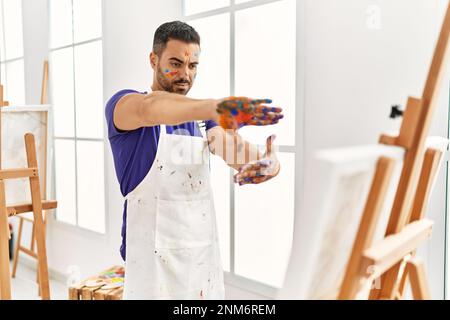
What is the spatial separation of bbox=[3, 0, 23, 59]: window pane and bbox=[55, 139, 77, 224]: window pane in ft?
1.84

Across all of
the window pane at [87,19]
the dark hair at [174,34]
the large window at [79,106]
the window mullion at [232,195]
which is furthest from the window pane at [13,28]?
the dark hair at [174,34]

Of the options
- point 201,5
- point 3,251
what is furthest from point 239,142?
point 3,251

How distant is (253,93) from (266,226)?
526mm

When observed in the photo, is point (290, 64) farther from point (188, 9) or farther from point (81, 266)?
point (81, 266)

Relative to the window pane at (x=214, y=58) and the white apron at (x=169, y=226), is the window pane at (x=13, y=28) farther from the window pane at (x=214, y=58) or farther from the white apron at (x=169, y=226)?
the white apron at (x=169, y=226)

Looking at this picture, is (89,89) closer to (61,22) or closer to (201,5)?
(61,22)

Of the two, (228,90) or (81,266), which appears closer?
(228,90)

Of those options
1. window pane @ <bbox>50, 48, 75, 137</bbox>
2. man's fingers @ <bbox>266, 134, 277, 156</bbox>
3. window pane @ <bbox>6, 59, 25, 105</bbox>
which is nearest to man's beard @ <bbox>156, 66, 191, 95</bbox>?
man's fingers @ <bbox>266, 134, 277, 156</bbox>

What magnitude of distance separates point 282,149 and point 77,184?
144 cm

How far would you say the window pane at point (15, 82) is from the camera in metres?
2.47

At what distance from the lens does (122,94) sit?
3.95 feet
